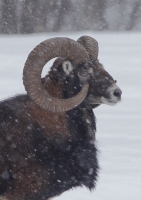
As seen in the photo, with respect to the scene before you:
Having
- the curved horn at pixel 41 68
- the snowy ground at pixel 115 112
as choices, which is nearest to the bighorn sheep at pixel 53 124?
the curved horn at pixel 41 68

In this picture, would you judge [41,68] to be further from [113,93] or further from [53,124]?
[113,93]

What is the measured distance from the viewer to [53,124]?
7496 mm

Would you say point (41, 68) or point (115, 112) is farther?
point (115, 112)

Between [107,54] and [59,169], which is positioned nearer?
[59,169]

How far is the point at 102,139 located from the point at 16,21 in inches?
497

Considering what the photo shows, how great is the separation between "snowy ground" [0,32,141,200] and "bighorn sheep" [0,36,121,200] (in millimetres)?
633

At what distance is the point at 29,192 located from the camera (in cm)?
728

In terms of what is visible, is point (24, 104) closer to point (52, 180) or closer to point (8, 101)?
point (8, 101)

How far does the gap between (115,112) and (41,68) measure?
719 cm

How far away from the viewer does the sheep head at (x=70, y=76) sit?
7.34 meters

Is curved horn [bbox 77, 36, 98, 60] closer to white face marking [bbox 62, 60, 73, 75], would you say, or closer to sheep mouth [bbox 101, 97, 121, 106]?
white face marking [bbox 62, 60, 73, 75]

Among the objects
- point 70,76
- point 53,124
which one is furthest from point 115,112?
point 53,124

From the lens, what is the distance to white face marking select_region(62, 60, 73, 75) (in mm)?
7652

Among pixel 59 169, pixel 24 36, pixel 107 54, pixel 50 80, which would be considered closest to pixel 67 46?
pixel 50 80
